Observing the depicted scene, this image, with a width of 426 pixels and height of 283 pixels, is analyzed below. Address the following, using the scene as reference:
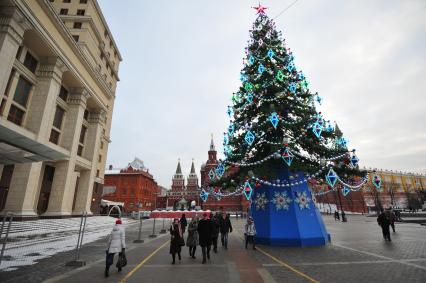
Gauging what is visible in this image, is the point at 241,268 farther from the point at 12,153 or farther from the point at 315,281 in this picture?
the point at 12,153

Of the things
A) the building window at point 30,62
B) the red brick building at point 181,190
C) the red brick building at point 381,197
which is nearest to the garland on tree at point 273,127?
the building window at point 30,62

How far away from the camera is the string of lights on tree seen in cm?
1322

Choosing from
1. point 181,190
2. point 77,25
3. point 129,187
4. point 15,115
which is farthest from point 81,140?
point 181,190

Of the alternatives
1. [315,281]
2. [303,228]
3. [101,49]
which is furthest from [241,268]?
[101,49]

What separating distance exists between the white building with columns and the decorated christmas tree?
31.8 feet

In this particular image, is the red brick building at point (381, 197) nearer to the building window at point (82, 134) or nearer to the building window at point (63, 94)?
the building window at point (82, 134)

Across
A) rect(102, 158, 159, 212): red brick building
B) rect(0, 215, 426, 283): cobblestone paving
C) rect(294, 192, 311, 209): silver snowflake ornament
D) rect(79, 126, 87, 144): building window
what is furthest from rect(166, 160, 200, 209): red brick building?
rect(0, 215, 426, 283): cobblestone paving

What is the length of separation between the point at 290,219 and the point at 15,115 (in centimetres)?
2387

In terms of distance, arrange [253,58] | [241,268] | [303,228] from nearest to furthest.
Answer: [241,268], [303,228], [253,58]

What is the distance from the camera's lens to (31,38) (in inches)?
800

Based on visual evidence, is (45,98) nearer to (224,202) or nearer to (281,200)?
(281,200)

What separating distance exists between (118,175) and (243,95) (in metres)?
71.8

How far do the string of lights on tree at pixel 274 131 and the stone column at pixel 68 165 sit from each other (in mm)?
16334

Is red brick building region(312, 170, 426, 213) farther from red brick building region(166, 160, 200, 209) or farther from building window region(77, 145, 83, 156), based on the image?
building window region(77, 145, 83, 156)
